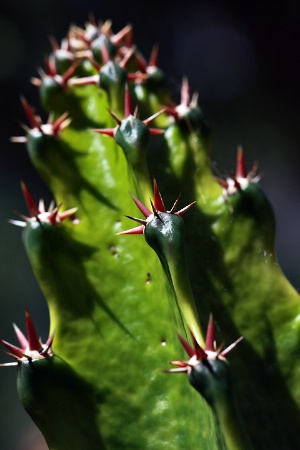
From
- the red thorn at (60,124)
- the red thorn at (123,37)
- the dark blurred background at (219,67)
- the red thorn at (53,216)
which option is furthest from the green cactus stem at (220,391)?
the dark blurred background at (219,67)

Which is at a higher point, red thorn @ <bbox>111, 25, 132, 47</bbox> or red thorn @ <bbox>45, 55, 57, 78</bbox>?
red thorn @ <bbox>111, 25, 132, 47</bbox>

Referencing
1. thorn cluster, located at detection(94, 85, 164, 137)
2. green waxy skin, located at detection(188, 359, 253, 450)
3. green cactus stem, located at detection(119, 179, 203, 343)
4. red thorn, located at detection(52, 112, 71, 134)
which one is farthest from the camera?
red thorn, located at detection(52, 112, 71, 134)

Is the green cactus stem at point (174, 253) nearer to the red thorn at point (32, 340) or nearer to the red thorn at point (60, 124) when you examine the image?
the red thorn at point (32, 340)

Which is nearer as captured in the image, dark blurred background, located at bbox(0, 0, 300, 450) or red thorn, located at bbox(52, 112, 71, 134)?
red thorn, located at bbox(52, 112, 71, 134)

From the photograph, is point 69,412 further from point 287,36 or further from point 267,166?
point 287,36

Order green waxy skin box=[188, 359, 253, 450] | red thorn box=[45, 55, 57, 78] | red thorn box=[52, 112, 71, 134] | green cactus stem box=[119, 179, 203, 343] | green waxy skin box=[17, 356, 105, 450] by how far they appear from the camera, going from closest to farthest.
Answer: green waxy skin box=[188, 359, 253, 450]
green cactus stem box=[119, 179, 203, 343]
green waxy skin box=[17, 356, 105, 450]
red thorn box=[52, 112, 71, 134]
red thorn box=[45, 55, 57, 78]

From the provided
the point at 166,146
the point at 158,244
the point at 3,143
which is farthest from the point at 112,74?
the point at 3,143

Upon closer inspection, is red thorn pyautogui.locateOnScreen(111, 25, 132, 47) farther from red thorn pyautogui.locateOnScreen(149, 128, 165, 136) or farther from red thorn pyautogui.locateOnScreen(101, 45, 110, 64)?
red thorn pyautogui.locateOnScreen(149, 128, 165, 136)

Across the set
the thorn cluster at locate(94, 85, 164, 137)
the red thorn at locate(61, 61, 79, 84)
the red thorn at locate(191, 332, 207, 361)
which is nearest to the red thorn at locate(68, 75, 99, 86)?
the red thorn at locate(61, 61, 79, 84)
